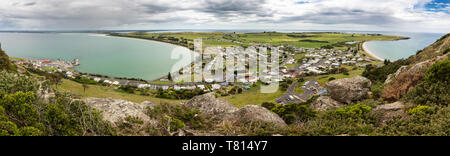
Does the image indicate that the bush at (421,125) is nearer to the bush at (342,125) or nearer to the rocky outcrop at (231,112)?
the bush at (342,125)

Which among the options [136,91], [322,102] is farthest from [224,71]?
[322,102]

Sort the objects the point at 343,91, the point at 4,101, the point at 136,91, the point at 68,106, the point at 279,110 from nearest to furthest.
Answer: the point at 4,101 → the point at 68,106 → the point at 279,110 → the point at 343,91 → the point at 136,91

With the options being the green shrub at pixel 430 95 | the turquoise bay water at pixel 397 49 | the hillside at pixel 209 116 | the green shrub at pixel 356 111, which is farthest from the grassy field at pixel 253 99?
the turquoise bay water at pixel 397 49

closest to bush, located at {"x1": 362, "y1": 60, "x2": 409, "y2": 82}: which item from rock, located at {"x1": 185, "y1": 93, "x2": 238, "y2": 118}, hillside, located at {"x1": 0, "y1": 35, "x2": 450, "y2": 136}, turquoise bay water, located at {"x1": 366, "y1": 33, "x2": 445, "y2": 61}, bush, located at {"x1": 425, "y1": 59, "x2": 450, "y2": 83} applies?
bush, located at {"x1": 425, "y1": 59, "x2": 450, "y2": 83}

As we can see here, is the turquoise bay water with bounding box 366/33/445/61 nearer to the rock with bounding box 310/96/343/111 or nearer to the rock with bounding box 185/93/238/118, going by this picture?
the rock with bounding box 310/96/343/111

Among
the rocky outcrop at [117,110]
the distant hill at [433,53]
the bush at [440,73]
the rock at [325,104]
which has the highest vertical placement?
the distant hill at [433,53]

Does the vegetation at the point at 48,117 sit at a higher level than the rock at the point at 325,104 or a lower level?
higher
